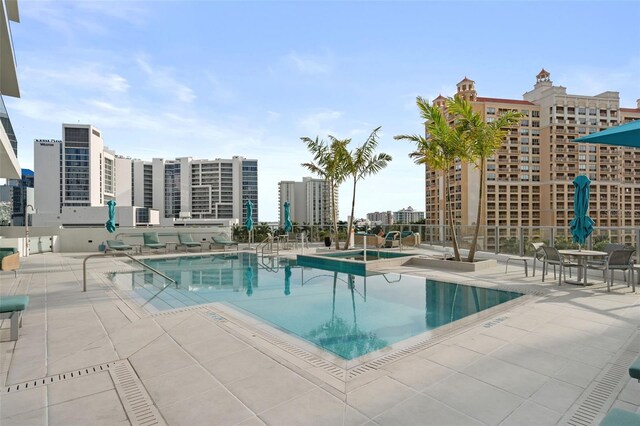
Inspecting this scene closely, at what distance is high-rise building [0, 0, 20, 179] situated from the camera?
962cm

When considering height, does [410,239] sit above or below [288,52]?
below

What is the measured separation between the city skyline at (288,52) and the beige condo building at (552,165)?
2883 inches

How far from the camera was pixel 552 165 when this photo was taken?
86938mm

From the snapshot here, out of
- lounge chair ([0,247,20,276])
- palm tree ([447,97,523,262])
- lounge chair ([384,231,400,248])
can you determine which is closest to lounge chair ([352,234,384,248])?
lounge chair ([384,231,400,248])

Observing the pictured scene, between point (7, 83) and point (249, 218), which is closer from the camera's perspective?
point (7, 83)

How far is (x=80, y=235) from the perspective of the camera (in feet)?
54.8

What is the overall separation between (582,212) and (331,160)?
982 cm

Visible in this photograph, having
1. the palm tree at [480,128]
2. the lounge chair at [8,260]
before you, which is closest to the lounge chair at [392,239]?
the palm tree at [480,128]

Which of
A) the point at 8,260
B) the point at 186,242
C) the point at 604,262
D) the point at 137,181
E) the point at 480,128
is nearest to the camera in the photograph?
the point at 604,262

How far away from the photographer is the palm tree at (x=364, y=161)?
1524 cm

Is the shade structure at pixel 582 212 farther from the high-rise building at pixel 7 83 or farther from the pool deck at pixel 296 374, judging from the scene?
the high-rise building at pixel 7 83

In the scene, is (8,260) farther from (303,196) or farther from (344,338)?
(303,196)

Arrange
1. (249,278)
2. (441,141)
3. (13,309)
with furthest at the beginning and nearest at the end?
1. (441,141)
2. (249,278)
3. (13,309)

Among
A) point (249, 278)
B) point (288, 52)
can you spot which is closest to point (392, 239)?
point (249, 278)
